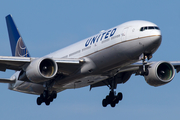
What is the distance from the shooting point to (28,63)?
35.3m

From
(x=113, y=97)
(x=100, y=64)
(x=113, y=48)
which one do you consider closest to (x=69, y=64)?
(x=100, y=64)

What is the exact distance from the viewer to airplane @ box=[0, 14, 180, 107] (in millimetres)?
32656

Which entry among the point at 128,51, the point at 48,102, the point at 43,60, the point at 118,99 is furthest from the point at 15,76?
the point at 128,51

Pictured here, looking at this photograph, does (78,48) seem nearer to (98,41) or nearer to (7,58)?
(98,41)

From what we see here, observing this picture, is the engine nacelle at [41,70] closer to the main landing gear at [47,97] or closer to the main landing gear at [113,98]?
the main landing gear at [47,97]

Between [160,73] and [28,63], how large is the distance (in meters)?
12.6

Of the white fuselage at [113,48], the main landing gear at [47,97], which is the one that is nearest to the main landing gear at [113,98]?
the white fuselage at [113,48]

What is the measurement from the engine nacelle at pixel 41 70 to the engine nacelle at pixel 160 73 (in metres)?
9.48

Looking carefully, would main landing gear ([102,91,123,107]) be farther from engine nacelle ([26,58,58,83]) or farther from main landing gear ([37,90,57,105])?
engine nacelle ([26,58,58,83])

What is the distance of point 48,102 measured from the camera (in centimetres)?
3888

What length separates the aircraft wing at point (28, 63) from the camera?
34.8 m

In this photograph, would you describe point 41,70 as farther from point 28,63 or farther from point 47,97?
point 47,97

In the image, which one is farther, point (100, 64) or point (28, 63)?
point (28, 63)

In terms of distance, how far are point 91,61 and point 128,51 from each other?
370 centimetres
